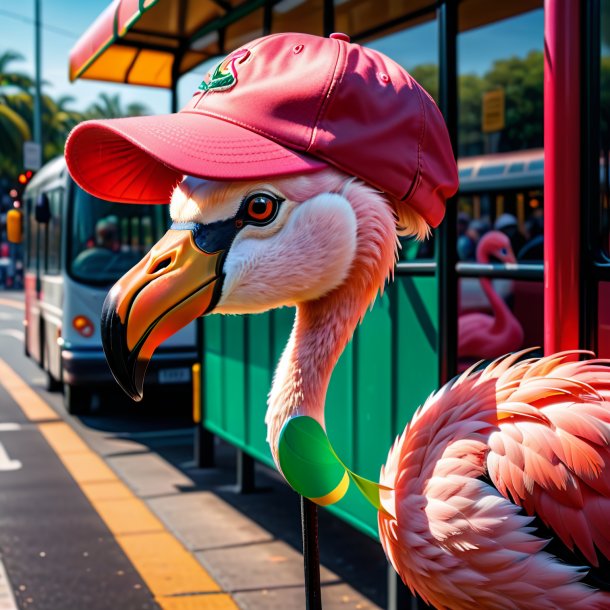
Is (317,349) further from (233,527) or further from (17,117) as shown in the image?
(17,117)

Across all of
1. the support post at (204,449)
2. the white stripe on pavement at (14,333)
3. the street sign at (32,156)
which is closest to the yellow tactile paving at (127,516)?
A: the support post at (204,449)

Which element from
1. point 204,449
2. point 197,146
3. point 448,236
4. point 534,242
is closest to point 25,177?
point 204,449

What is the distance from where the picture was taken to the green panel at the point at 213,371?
555 cm

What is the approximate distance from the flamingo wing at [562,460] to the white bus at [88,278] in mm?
6704

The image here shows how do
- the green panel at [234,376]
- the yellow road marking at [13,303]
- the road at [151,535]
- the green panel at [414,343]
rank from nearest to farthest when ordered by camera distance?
the green panel at [414,343] → the road at [151,535] → the green panel at [234,376] → the yellow road marking at [13,303]

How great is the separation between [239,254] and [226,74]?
34cm

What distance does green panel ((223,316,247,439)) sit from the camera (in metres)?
5.15

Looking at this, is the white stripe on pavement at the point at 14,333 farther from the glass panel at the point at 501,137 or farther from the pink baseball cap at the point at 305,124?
the pink baseball cap at the point at 305,124

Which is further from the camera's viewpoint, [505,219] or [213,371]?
[505,219]

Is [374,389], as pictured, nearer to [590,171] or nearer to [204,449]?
[590,171]

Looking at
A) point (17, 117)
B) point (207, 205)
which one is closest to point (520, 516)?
point (207, 205)

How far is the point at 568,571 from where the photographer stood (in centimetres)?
147

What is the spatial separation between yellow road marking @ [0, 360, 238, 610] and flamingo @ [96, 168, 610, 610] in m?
2.51

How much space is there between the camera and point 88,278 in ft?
28.0
